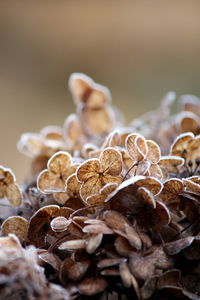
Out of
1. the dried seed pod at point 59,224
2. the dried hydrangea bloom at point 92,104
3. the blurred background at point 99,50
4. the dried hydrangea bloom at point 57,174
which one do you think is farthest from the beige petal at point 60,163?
the blurred background at point 99,50

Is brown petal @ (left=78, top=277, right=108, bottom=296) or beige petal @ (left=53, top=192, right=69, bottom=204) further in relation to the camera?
beige petal @ (left=53, top=192, right=69, bottom=204)

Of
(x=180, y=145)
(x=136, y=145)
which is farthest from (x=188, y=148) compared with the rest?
(x=136, y=145)

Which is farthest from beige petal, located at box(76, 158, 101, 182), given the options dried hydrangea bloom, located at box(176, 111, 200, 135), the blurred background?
the blurred background

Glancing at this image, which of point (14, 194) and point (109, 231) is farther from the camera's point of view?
point (14, 194)

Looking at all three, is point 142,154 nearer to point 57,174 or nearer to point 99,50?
point 57,174

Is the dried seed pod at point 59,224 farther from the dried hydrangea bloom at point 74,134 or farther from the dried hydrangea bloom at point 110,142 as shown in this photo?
the dried hydrangea bloom at point 74,134

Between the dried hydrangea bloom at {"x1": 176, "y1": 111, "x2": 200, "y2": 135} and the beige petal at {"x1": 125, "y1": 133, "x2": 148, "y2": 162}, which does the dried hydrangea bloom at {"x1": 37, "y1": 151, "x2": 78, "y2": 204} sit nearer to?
the beige petal at {"x1": 125, "y1": 133, "x2": 148, "y2": 162}
